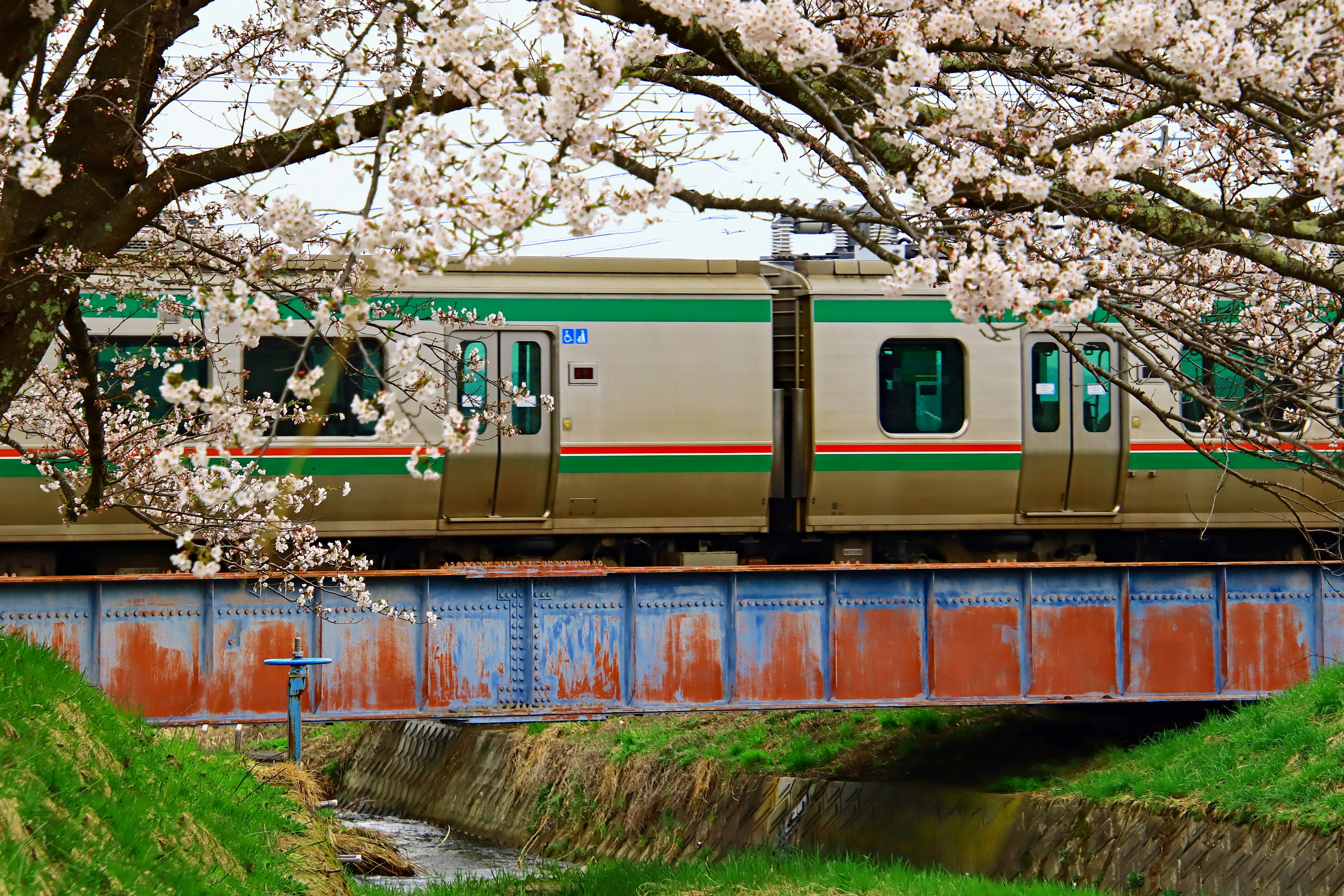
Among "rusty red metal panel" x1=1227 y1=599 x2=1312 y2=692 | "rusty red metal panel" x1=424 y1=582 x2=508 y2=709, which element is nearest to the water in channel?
"rusty red metal panel" x1=424 y1=582 x2=508 y2=709

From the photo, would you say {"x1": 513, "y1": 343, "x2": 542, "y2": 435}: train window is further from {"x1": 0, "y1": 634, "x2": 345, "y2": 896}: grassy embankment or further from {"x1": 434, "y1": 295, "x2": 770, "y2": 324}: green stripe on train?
{"x1": 0, "y1": 634, "x2": 345, "y2": 896}: grassy embankment

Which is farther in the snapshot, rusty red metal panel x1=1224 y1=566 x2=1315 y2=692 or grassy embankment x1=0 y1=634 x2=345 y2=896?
rusty red metal panel x1=1224 y1=566 x2=1315 y2=692

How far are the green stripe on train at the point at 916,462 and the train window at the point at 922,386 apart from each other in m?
0.28

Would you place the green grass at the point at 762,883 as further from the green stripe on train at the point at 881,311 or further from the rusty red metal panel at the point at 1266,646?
the green stripe on train at the point at 881,311

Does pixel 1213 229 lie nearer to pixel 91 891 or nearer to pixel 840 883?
pixel 91 891

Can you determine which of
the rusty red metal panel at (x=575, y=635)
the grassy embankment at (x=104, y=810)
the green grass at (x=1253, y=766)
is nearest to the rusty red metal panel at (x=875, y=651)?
the green grass at (x=1253, y=766)

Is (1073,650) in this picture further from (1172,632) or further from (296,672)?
(296,672)

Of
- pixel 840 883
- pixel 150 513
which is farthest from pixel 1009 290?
pixel 150 513

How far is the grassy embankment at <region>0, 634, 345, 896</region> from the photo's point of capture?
19.6ft

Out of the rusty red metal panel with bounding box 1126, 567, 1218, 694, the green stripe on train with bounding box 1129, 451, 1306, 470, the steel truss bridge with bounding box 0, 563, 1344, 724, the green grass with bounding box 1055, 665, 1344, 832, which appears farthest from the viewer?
the green stripe on train with bounding box 1129, 451, 1306, 470

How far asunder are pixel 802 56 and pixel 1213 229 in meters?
2.45

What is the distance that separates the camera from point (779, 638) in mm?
13805

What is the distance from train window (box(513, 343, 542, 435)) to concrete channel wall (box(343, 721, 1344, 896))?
589cm

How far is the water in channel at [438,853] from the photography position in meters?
16.9
